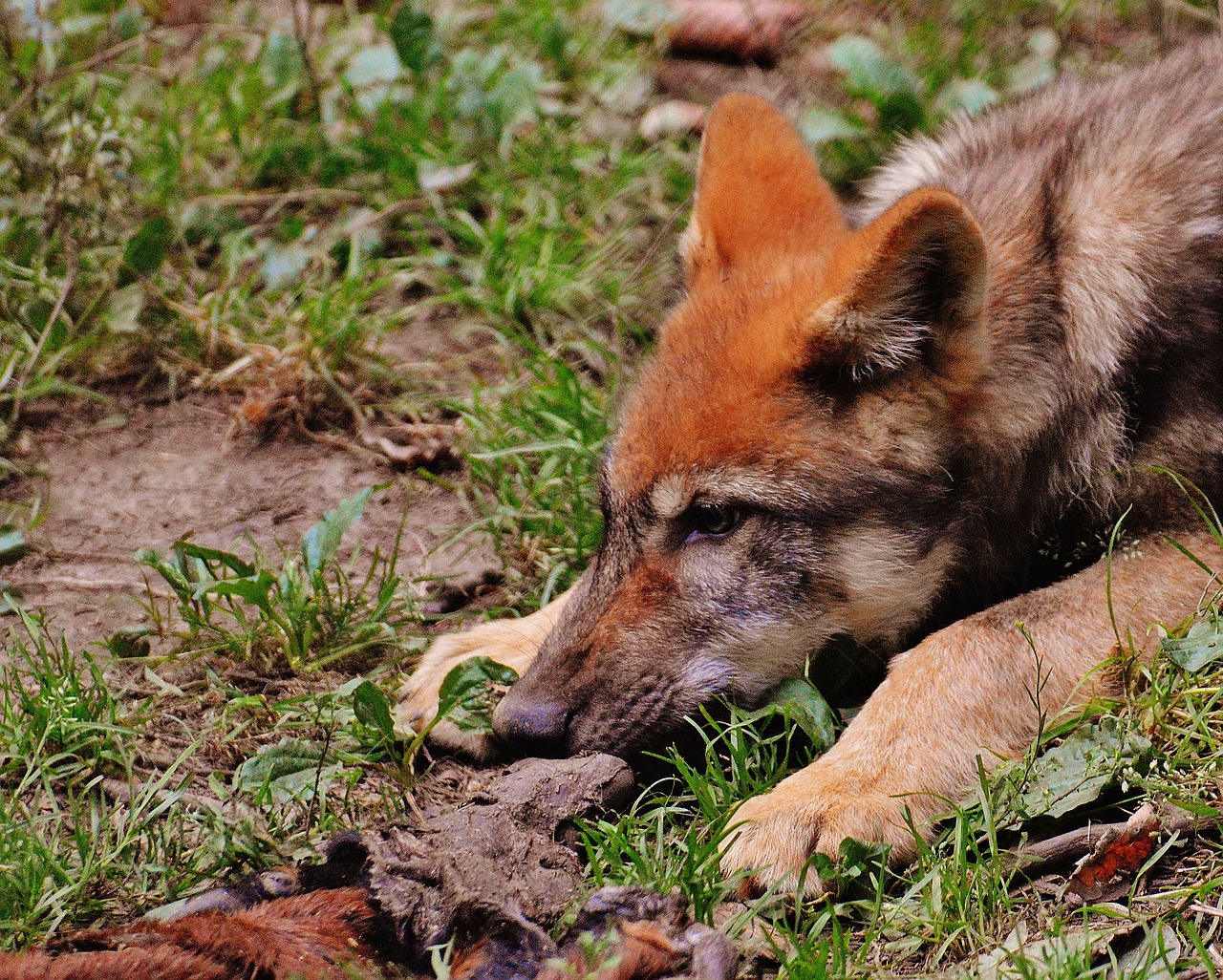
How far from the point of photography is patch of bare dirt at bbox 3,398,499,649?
4109mm

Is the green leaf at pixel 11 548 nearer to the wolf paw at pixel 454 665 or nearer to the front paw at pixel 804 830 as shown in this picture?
the wolf paw at pixel 454 665

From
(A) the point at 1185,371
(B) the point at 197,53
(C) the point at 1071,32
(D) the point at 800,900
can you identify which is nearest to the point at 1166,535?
→ (A) the point at 1185,371

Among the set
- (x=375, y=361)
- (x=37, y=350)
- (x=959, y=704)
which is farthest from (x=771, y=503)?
(x=37, y=350)

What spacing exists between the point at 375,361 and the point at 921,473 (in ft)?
8.10

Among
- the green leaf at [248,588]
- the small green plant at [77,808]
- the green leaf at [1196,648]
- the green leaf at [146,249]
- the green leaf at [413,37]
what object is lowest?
the small green plant at [77,808]

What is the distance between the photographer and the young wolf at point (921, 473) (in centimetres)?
325

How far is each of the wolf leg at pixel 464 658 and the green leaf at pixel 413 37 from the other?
303 centimetres

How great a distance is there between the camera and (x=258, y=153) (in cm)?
568

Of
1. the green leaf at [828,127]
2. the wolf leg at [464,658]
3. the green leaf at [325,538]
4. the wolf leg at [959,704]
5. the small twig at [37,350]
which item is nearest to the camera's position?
the wolf leg at [959,704]

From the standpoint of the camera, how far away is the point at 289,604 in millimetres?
3766

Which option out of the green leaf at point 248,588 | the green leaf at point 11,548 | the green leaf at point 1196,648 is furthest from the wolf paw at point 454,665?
the green leaf at point 1196,648

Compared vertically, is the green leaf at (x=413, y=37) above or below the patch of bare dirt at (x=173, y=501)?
above

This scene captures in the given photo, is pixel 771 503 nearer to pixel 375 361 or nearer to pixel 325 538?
pixel 325 538

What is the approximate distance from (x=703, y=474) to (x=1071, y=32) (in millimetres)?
4293
